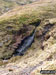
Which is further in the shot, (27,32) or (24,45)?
(27,32)

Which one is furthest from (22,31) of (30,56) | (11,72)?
(11,72)

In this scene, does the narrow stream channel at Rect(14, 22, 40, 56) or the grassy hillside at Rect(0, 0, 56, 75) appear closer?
the grassy hillside at Rect(0, 0, 56, 75)

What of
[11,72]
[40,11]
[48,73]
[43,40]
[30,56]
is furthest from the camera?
[40,11]

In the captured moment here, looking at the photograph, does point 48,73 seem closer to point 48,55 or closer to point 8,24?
point 48,55

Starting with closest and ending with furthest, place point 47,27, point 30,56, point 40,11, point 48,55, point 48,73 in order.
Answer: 1. point 48,73
2. point 48,55
3. point 30,56
4. point 47,27
5. point 40,11

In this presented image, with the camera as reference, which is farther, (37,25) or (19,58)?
(37,25)

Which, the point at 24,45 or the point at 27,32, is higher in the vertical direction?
the point at 27,32

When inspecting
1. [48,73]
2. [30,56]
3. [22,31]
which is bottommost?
[48,73]

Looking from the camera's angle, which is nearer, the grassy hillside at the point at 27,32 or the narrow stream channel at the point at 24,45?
the grassy hillside at the point at 27,32

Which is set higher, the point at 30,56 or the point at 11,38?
the point at 11,38

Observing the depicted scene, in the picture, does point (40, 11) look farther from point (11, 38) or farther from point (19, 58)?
point (19, 58)
